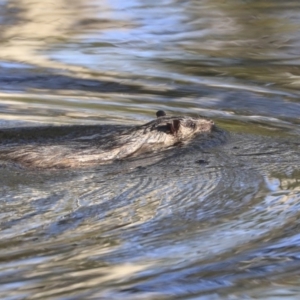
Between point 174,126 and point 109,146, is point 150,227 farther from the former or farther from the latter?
point 174,126

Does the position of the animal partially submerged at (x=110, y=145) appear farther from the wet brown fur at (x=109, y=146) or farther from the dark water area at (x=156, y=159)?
the dark water area at (x=156, y=159)

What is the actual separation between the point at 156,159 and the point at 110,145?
1.24 feet

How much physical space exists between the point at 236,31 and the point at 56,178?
5.95 metres

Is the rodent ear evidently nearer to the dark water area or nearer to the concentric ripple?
the dark water area

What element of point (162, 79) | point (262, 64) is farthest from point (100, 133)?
point (262, 64)

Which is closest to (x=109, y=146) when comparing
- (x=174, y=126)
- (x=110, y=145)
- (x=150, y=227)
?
(x=110, y=145)

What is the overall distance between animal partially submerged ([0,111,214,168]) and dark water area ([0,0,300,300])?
0.14 meters

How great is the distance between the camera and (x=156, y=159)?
6715 mm

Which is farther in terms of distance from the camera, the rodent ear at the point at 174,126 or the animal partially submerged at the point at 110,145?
the rodent ear at the point at 174,126

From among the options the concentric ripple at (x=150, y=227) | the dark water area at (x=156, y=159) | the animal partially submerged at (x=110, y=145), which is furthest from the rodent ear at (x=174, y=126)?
the concentric ripple at (x=150, y=227)

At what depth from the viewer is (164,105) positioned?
858cm

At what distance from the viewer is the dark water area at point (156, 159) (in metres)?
4.27

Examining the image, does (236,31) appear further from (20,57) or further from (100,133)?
(100,133)

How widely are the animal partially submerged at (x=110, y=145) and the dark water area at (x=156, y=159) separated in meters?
0.14
